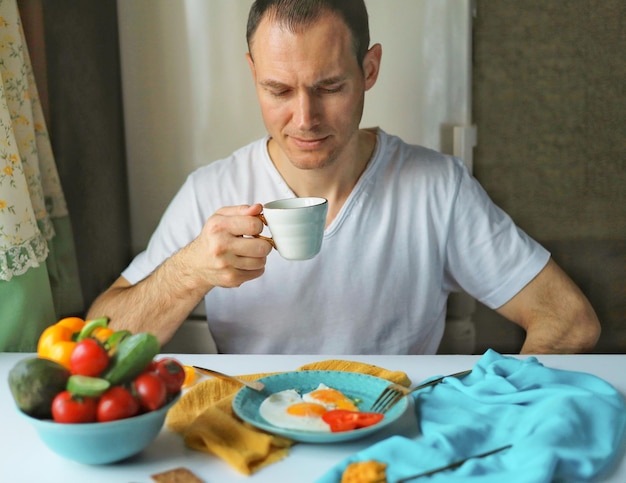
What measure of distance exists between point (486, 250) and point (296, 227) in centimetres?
71

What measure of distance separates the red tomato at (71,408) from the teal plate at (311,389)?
20cm

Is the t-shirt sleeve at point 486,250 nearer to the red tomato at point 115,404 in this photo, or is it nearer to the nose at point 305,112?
the nose at point 305,112

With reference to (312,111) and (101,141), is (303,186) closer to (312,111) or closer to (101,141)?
(312,111)

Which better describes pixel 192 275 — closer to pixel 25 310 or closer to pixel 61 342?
pixel 25 310

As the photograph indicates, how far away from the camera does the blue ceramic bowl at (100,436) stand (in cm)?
80

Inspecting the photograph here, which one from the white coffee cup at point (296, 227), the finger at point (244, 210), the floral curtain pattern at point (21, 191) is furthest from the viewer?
the floral curtain pattern at point (21, 191)

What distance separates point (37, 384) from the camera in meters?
0.80

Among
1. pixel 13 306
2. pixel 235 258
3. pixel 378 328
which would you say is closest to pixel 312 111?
pixel 235 258

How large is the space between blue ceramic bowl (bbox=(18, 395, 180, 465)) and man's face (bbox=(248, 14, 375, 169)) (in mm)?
800

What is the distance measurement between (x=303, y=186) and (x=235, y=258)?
46cm

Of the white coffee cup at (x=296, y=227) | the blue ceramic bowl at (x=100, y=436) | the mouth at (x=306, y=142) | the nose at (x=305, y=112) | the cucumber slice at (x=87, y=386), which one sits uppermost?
the nose at (x=305, y=112)

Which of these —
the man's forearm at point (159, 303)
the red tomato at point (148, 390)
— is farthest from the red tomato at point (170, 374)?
the man's forearm at point (159, 303)

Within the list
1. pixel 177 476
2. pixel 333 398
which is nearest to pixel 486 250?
pixel 333 398

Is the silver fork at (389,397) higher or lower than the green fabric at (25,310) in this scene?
higher
